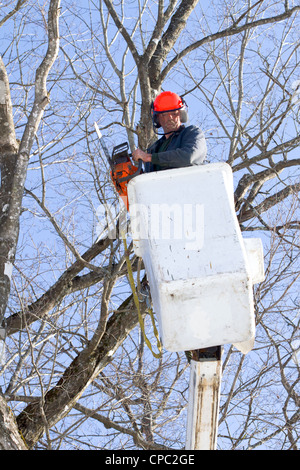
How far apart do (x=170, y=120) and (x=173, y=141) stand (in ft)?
0.63

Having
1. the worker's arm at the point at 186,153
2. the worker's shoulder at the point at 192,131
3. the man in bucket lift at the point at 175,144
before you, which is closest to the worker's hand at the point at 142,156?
the man in bucket lift at the point at 175,144

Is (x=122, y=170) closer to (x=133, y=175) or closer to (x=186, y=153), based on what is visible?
(x=133, y=175)

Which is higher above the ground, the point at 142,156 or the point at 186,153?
the point at 142,156

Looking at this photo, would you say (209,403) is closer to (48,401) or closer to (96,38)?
(48,401)

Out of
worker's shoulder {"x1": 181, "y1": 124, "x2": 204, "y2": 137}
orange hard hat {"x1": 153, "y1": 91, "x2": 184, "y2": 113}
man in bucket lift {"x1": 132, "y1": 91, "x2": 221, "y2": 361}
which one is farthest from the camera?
orange hard hat {"x1": 153, "y1": 91, "x2": 184, "y2": 113}

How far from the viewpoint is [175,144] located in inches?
153

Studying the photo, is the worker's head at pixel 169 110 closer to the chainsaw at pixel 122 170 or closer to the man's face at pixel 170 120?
the man's face at pixel 170 120

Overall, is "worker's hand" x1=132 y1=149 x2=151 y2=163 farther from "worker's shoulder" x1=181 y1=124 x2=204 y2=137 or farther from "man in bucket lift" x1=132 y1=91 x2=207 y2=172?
"worker's shoulder" x1=181 y1=124 x2=204 y2=137

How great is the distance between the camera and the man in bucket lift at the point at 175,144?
3.60 m

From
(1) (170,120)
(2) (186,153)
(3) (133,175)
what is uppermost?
(1) (170,120)

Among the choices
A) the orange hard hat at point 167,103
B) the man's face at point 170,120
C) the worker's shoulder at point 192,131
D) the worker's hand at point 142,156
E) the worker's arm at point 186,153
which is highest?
the orange hard hat at point 167,103

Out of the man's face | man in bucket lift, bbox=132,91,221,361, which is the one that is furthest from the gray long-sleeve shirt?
the man's face

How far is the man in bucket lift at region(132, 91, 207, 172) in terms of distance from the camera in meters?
3.62

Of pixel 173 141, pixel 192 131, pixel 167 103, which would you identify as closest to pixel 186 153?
pixel 192 131
